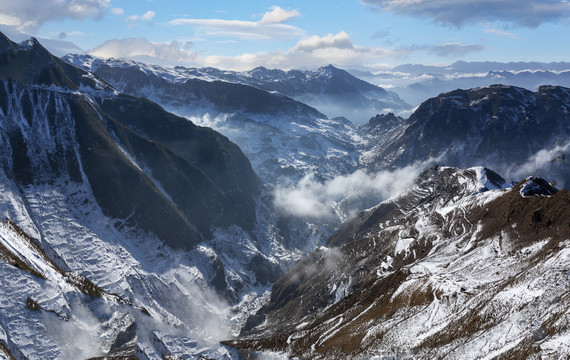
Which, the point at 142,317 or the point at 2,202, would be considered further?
the point at 2,202

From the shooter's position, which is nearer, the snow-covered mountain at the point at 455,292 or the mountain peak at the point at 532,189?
the snow-covered mountain at the point at 455,292

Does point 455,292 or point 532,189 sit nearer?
point 455,292

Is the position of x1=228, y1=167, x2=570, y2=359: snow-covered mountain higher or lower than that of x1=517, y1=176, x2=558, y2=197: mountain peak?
lower

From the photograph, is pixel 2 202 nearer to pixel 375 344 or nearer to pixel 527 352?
pixel 375 344

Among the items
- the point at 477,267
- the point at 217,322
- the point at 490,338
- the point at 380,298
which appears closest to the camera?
the point at 490,338

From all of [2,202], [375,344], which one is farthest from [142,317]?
[375,344]

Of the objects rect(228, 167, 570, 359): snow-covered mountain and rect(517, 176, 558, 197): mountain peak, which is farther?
rect(517, 176, 558, 197): mountain peak

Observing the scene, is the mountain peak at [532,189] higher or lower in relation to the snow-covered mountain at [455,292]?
higher

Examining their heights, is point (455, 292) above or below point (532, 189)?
below
